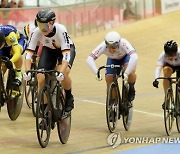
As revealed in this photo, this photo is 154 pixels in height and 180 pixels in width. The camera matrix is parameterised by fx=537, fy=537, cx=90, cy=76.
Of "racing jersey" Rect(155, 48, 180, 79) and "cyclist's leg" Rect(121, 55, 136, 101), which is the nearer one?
"racing jersey" Rect(155, 48, 180, 79)

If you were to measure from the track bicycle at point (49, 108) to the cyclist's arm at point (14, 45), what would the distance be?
120 centimetres

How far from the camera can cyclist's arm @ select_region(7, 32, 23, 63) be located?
6.63 meters

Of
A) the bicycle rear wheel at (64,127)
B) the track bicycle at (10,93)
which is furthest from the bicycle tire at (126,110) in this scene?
the track bicycle at (10,93)

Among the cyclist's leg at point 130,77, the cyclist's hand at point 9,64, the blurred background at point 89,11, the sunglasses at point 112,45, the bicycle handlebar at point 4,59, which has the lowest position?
the cyclist's leg at point 130,77

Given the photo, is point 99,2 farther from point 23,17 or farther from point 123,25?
point 23,17

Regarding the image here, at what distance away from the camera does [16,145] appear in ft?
18.8

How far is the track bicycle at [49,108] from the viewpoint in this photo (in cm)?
529

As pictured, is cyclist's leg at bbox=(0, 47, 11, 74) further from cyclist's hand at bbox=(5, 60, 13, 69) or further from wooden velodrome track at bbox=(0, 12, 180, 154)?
wooden velodrome track at bbox=(0, 12, 180, 154)

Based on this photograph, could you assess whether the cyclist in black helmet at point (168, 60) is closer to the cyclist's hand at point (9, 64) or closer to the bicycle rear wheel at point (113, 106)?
the bicycle rear wheel at point (113, 106)

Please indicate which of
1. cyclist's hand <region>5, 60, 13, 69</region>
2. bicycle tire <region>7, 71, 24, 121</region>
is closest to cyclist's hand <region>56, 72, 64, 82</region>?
cyclist's hand <region>5, 60, 13, 69</region>

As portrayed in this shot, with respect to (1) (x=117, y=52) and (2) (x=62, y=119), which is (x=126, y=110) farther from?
(2) (x=62, y=119)

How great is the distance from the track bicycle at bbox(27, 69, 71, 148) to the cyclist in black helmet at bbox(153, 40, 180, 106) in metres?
1.27

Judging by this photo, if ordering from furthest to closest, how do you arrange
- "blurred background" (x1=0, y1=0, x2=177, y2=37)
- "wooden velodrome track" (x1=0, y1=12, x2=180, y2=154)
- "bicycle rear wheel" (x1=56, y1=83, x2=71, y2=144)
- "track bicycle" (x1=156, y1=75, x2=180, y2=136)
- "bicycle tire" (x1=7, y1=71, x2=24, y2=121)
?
1. "blurred background" (x1=0, y1=0, x2=177, y2=37)
2. "bicycle tire" (x1=7, y1=71, x2=24, y2=121)
3. "track bicycle" (x1=156, y1=75, x2=180, y2=136)
4. "wooden velodrome track" (x1=0, y1=12, x2=180, y2=154)
5. "bicycle rear wheel" (x1=56, y1=83, x2=71, y2=144)

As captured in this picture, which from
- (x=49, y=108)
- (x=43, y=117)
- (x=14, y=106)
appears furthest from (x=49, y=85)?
(x=14, y=106)
